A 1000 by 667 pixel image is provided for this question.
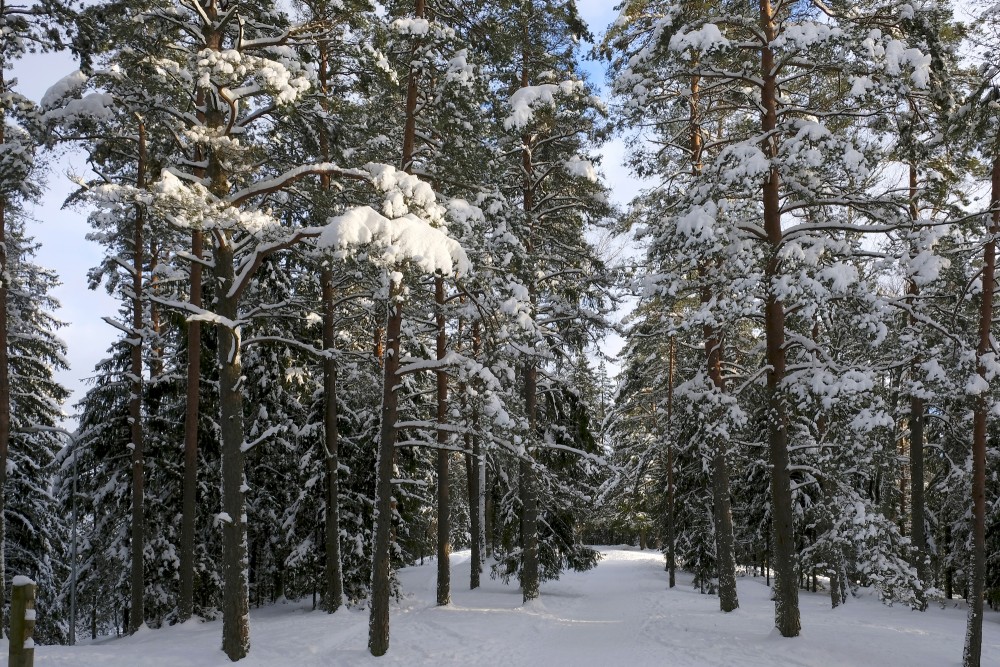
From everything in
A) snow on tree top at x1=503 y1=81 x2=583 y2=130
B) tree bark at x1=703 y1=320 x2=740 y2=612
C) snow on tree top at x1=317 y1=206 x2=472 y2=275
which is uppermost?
snow on tree top at x1=503 y1=81 x2=583 y2=130

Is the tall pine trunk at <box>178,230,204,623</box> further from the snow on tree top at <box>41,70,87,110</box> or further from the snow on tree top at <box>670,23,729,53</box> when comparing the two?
the snow on tree top at <box>670,23,729,53</box>

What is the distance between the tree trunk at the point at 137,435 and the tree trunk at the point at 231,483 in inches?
182

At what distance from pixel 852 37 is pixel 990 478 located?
14.9 meters

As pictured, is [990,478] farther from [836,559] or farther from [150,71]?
[150,71]

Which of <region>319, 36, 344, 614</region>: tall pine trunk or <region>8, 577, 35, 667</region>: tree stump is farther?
<region>319, 36, 344, 614</region>: tall pine trunk

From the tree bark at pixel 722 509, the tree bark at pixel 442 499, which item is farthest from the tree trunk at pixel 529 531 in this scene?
the tree bark at pixel 722 509

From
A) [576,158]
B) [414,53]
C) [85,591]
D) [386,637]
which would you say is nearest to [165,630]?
[386,637]

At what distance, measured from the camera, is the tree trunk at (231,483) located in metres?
10.1

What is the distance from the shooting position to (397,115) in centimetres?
1393

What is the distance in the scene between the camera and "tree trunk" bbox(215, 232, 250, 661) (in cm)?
1006

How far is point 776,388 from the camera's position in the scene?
37.3ft

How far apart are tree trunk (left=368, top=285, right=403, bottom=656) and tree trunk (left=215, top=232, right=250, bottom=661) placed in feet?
6.70

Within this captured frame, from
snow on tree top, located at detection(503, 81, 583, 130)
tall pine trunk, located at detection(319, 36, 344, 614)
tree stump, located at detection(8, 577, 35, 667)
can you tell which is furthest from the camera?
tall pine trunk, located at detection(319, 36, 344, 614)

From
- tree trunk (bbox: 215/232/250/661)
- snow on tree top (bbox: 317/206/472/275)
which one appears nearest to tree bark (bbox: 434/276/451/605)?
tree trunk (bbox: 215/232/250/661)
